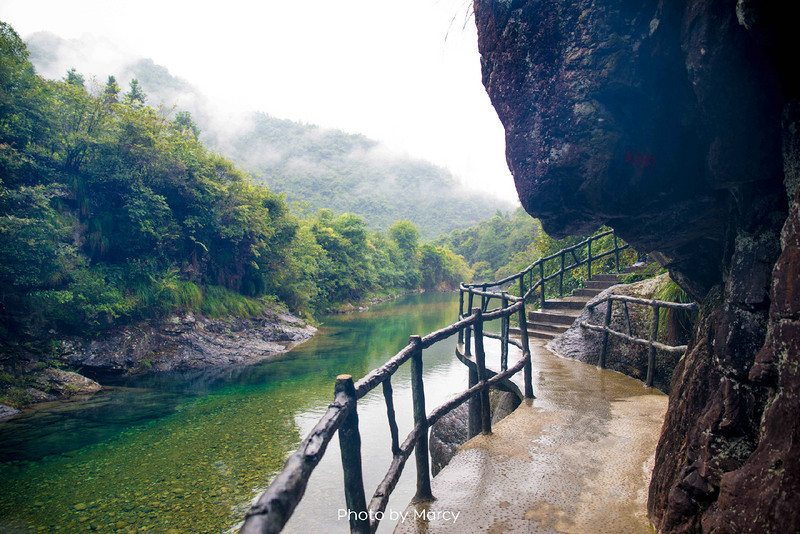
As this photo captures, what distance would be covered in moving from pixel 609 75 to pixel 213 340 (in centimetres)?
1423

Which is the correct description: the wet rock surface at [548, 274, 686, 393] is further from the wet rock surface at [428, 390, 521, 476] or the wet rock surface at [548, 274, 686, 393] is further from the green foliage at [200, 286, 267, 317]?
the green foliage at [200, 286, 267, 317]

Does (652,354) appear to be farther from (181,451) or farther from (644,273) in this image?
(181,451)

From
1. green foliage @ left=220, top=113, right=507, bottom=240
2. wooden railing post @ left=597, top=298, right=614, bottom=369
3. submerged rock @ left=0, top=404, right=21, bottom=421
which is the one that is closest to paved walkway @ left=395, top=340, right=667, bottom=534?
wooden railing post @ left=597, top=298, right=614, bottom=369

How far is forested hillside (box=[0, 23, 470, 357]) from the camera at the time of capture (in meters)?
9.64

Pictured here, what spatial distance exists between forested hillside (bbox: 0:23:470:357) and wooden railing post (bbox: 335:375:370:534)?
9794 mm

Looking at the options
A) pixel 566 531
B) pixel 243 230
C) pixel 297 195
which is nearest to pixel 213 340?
pixel 243 230

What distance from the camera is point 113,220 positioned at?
1288 cm

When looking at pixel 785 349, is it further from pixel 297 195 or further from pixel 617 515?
pixel 297 195

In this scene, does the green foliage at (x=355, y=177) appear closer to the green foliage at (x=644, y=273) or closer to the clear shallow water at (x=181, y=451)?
the clear shallow water at (x=181, y=451)

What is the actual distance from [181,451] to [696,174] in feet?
25.3

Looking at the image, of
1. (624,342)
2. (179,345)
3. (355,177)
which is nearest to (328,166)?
(355,177)

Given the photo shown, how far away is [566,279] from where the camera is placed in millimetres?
15766

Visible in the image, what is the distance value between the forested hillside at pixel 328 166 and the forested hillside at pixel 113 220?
9483 centimetres

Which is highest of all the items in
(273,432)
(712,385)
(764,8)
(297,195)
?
(297,195)
